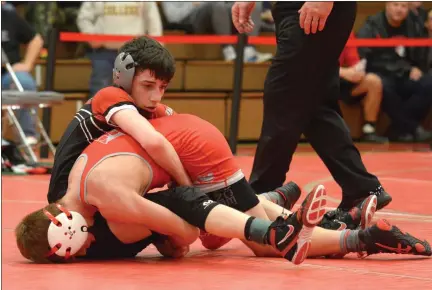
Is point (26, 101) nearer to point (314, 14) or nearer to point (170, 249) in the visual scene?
point (314, 14)

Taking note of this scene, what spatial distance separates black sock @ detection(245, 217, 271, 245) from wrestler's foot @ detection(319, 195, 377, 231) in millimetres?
565

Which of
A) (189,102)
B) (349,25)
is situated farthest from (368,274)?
(189,102)

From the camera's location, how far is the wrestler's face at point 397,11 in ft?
38.8

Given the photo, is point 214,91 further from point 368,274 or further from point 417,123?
point 368,274

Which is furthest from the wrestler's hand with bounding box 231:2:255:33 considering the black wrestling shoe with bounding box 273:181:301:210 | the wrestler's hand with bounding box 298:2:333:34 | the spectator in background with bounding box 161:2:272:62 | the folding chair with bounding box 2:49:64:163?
the spectator in background with bounding box 161:2:272:62

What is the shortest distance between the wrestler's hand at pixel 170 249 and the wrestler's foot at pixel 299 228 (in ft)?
1.79

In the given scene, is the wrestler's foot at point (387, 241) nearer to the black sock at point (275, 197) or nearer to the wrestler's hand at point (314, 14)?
the black sock at point (275, 197)

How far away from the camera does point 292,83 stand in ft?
16.9

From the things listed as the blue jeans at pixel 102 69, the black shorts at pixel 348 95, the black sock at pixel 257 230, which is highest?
the black sock at pixel 257 230

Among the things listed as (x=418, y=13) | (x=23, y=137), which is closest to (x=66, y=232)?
(x=23, y=137)

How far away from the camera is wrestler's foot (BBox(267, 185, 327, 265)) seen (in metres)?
3.88

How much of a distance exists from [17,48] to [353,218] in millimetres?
6282

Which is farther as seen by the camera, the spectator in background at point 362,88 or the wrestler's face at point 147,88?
the spectator in background at point 362,88

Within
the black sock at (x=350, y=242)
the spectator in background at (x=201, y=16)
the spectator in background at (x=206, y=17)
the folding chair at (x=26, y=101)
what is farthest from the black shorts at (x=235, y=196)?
the spectator in background at (x=201, y=16)
